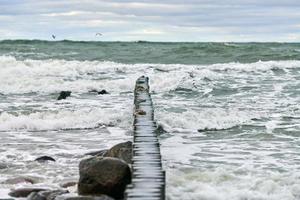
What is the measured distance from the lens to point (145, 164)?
27.4 feet

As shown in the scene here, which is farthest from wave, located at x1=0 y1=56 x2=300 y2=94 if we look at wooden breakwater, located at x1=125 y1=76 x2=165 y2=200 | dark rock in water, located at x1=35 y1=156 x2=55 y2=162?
dark rock in water, located at x1=35 y1=156 x2=55 y2=162

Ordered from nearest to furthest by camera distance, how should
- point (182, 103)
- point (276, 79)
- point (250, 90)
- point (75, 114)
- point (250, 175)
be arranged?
point (250, 175) < point (75, 114) < point (182, 103) < point (250, 90) < point (276, 79)

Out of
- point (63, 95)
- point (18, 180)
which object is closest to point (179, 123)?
point (18, 180)

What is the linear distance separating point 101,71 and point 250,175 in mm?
22121

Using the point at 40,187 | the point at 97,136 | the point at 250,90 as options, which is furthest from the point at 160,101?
the point at 40,187

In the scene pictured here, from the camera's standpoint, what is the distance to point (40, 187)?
8633mm

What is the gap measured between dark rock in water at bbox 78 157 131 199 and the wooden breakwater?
0.61 ft

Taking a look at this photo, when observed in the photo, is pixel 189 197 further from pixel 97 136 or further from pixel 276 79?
pixel 276 79

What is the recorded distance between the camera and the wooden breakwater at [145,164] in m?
7.09

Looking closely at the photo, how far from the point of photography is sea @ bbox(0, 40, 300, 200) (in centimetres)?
912

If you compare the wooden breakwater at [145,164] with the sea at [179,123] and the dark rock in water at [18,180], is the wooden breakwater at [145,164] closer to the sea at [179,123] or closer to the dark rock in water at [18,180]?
the sea at [179,123]

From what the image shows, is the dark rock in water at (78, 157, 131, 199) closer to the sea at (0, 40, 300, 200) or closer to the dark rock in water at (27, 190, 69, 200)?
the dark rock in water at (27, 190, 69, 200)

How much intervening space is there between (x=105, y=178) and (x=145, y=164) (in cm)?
80

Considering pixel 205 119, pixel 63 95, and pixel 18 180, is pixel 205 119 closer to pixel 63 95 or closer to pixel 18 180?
pixel 63 95
